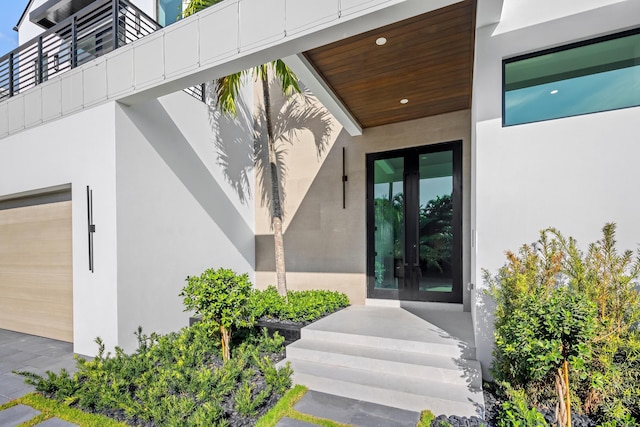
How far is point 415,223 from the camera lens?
6.00m

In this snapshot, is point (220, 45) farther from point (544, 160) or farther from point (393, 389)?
point (393, 389)

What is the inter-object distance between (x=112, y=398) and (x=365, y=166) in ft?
17.1

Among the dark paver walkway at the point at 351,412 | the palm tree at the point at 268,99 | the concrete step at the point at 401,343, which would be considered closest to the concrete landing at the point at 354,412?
the dark paver walkway at the point at 351,412

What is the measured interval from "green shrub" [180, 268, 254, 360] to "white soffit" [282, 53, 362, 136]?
9.48 feet

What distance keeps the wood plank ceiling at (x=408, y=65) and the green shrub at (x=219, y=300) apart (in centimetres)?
314

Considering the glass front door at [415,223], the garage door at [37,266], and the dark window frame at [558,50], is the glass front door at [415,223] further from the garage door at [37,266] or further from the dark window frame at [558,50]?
the garage door at [37,266]

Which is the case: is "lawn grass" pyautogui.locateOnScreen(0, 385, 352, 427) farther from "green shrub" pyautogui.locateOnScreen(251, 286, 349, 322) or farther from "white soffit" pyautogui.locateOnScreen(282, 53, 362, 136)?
"white soffit" pyautogui.locateOnScreen(282, 53, 362, 136)

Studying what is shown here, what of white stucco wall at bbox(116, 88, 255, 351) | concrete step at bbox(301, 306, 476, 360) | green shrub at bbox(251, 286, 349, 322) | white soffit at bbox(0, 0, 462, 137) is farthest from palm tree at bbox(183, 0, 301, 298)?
concrete step at bbox(301, 306, 476, 360)

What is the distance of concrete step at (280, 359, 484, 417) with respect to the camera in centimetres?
298

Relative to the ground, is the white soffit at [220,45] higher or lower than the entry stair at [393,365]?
higher

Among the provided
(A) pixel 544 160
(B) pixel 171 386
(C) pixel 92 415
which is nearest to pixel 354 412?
(B) pixel 171 386

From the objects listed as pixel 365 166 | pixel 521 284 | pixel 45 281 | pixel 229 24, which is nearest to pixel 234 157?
pixel 365 166

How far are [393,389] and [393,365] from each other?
1.11 ft

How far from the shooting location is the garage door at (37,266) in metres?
5.24
